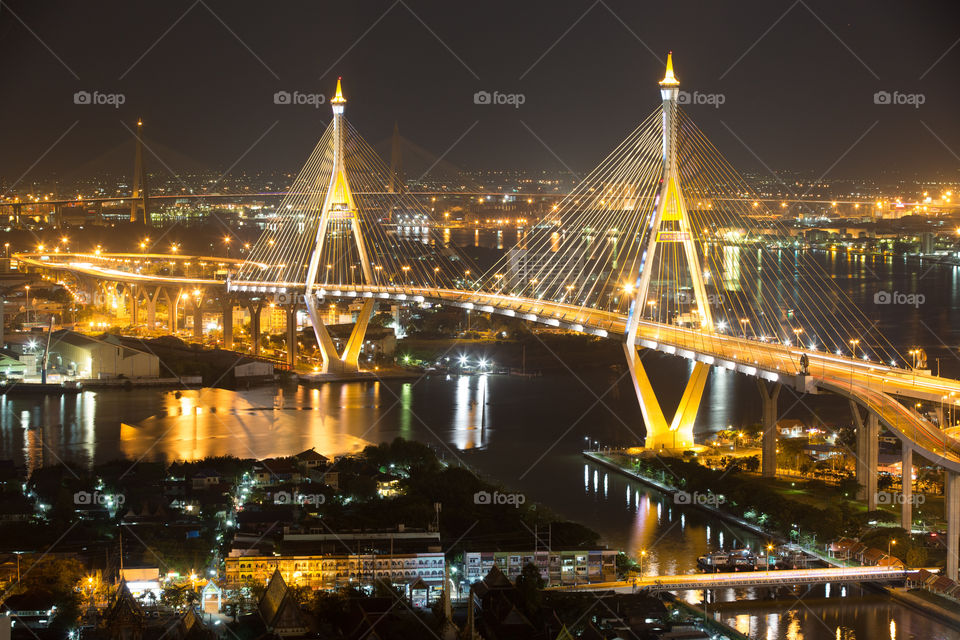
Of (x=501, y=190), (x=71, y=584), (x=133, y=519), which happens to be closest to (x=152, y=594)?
(x=71, y=584)

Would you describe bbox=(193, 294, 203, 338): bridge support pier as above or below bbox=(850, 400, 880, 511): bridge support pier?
above

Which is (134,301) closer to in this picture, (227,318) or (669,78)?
(227,318)

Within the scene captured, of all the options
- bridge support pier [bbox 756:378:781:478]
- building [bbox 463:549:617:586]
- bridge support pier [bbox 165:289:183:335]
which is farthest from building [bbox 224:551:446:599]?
bridge support pier [bbox 165:289:183:335]

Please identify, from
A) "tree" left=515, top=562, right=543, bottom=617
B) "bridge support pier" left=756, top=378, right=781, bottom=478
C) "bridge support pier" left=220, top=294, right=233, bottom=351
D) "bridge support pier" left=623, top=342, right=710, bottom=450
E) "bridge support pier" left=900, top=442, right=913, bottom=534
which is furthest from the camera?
"bridge support pier" left=220, top=294, right=233, bottom=351

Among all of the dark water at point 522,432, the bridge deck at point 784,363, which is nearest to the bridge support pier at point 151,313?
the dark water at point 522,432

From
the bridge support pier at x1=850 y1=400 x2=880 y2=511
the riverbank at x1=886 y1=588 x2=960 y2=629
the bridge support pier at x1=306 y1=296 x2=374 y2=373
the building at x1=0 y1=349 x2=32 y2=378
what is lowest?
the riverbank at x1=886 y1=588 x2=960 y2=629

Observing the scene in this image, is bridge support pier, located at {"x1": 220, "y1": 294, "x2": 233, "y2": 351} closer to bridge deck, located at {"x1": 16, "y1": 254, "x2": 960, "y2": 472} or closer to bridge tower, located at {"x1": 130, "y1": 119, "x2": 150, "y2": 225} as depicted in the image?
bridge deck, located at {"x1": 16, "y1": 254, "x2": 960, "y2": 472}

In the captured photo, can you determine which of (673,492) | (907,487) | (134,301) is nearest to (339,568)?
(673,492)
